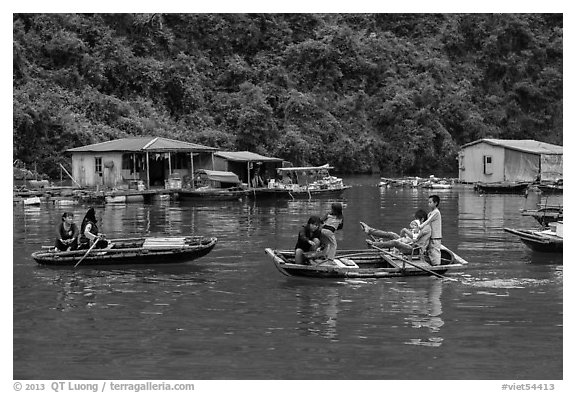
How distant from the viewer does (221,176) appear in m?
31.1

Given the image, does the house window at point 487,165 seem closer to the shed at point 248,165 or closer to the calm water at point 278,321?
the shed at point 248,165

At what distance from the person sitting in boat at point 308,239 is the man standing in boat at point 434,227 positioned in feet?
5.02

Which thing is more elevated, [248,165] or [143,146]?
[143,146]

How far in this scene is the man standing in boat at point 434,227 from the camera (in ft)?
39.9

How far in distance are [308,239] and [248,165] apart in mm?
20688

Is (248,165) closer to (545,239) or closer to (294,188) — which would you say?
(294,188)

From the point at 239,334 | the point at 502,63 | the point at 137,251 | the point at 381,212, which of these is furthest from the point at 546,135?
the point at 239,334

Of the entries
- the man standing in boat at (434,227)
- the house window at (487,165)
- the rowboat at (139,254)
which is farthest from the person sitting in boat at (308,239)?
the house window at (487,165)

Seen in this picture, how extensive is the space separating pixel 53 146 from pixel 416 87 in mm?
22090

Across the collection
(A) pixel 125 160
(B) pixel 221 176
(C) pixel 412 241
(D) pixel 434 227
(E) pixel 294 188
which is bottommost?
(C) pixel 412 241

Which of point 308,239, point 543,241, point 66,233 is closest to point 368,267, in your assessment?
point 308,239

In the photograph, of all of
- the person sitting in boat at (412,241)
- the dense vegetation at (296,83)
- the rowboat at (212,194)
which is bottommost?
the person sitting in boat at (412,241)

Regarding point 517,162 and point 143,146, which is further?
point 517,162

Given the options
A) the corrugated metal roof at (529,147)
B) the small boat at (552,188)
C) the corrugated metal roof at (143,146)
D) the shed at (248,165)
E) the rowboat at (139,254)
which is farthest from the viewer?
the corrugated metal roof at (529,147)
